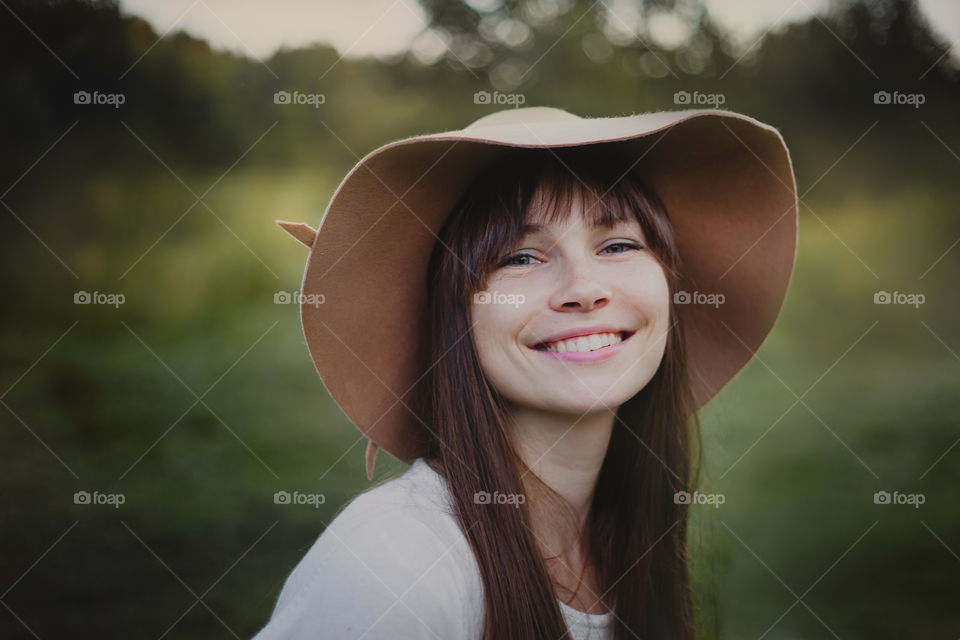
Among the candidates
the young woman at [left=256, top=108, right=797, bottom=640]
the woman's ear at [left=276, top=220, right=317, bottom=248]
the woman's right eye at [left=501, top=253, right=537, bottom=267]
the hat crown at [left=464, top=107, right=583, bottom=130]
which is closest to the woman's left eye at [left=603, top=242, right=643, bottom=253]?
the young woman at [left=256, top=108, right=797, bottom=640]

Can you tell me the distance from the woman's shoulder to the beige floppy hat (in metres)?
0.37

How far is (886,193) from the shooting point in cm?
499

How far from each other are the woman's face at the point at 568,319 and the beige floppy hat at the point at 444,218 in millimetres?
188

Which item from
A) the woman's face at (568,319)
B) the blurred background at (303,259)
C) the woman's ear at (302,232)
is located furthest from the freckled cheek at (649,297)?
the blurred background at (303,259)

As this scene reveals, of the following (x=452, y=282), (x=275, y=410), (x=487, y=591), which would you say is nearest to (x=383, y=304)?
(x=452, y=282)

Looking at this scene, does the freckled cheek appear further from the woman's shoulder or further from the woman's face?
the woman's shoulder

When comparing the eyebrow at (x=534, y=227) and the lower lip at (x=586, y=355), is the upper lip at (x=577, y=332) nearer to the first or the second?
the lower lip at (x=586, y=355)

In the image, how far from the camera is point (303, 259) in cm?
491

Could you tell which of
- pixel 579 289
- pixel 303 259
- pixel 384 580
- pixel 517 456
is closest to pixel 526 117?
pixel 579 289

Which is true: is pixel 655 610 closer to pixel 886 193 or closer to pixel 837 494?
pixel 837 494

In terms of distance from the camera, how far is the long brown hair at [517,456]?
1.40 m

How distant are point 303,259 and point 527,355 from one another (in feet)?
12.1

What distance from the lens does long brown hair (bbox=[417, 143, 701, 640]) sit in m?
1.40

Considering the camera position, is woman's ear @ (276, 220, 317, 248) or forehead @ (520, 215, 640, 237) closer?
forehead @ (520, 215, 640, 237)
